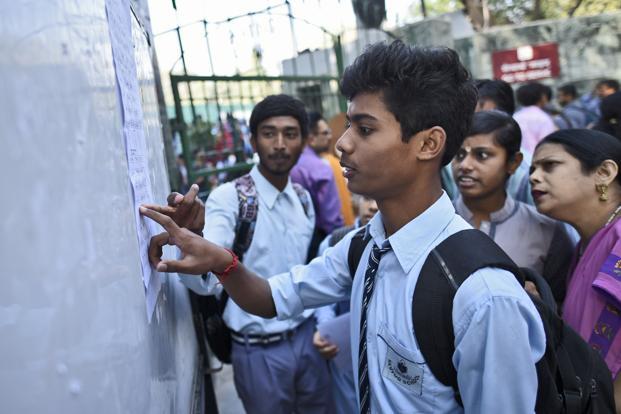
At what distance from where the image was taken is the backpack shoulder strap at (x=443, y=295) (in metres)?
1.19

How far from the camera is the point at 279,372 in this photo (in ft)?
7.89

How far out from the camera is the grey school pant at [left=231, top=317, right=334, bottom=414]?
7.82ft

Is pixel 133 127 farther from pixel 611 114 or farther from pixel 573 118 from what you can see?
pixel 573 118

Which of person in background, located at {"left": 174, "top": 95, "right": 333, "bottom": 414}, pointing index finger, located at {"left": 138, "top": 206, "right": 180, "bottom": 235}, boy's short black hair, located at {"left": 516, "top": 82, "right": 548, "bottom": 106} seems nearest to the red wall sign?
boy's short black hair, located at {"left": 516, "top": 82, "right": 548, "bottom": 106}

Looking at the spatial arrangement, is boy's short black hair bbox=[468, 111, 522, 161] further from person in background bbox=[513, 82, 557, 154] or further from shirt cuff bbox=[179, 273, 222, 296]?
person in background bbox=[513, 82, 557, 154]

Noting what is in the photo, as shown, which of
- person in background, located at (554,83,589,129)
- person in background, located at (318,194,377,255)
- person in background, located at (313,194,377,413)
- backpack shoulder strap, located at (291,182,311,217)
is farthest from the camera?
person in background, located at (554,83,589,129)

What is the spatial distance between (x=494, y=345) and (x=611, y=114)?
8.38 ft

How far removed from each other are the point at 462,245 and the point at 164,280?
2.73 ft

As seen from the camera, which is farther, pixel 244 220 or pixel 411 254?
pixel 244 220

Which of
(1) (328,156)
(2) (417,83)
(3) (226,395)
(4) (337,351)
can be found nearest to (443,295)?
(2) (417,83)

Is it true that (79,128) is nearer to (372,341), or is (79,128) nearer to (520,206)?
(372,341)

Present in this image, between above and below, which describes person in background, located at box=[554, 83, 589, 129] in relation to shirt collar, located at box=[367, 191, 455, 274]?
above

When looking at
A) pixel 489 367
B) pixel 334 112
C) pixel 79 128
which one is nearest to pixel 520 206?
pixel 489 367

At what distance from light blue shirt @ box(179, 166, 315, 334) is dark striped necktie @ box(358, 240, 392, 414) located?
89cm
